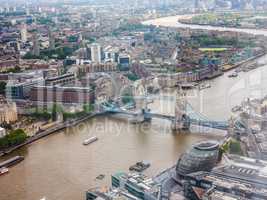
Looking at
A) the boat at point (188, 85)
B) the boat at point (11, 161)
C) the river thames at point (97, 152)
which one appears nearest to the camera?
the river thames at point (97, 152)

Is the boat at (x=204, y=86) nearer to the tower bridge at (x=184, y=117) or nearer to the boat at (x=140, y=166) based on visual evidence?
the tower bridge at (x=184, y=117)

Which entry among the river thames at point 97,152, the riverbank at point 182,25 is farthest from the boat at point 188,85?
the riverbank at point 182,25

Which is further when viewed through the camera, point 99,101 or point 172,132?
point 99,101

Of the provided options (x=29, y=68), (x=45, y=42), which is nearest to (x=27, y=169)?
(x=29, y=68)

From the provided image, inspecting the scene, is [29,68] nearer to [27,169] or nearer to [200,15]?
[27,169]

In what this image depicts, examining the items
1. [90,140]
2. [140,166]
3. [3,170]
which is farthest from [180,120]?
[3,170]

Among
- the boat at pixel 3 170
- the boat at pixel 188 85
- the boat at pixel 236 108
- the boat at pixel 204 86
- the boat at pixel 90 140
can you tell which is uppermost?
the boat at pixel 236 108
